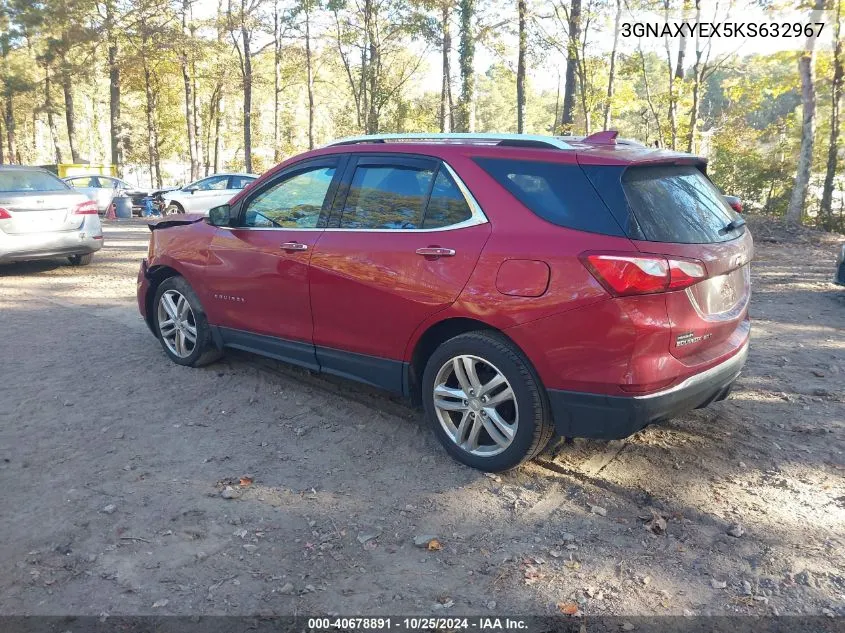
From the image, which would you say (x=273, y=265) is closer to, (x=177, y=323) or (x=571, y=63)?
(x=177, y=323)

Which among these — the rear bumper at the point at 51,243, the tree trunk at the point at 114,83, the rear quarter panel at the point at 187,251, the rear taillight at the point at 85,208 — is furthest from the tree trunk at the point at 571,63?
the tree trunk at the point at 114,83

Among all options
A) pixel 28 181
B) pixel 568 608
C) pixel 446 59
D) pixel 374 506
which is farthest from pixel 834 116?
pixel 568 608

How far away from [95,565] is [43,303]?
21.2 feet

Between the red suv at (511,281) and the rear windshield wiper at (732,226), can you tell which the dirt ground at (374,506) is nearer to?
the red suv at (511,281)

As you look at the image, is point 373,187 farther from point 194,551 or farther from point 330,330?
point 194,551

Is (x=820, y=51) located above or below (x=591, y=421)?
above

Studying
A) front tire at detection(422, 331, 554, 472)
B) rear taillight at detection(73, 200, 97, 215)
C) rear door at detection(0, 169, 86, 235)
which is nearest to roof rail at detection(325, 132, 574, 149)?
front tire at detection(422, 331, 554, 472)

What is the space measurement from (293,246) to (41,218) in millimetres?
7022

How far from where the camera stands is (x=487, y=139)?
3.90m

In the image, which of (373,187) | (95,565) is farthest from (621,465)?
(95,565)

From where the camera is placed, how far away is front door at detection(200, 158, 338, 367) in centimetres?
450

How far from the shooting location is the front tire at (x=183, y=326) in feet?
17.8

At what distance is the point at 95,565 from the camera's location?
115 inches

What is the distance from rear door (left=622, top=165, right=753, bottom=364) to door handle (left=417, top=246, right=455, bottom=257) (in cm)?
97
